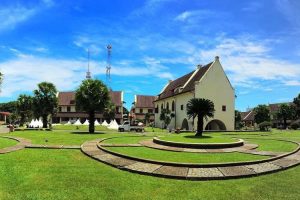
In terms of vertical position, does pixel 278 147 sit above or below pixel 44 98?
below

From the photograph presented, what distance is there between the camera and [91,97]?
1324 inches

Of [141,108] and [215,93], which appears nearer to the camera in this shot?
[215,93]

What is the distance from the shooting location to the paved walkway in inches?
429

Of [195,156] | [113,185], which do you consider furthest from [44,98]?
[113,185]

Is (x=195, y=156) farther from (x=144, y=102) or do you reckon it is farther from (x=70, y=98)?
(x=144, y=102)

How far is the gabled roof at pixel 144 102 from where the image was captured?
88.9m

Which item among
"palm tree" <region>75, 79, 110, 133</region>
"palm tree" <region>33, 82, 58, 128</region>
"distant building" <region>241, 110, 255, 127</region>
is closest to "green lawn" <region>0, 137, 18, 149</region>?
"palm tree" <region>75, 79, 110, 133</region>

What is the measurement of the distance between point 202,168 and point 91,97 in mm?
23510

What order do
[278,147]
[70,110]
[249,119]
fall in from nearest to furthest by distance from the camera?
[278,147] → [70,110] → [249,119]

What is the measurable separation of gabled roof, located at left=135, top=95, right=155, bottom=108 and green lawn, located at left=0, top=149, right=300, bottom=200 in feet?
250

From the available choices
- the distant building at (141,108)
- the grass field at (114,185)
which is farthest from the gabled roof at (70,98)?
the grass field at (114,185)

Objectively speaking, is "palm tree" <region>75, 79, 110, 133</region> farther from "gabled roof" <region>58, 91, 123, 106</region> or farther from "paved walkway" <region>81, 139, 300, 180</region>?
"gabled roof" <region>58, 91, 123, 106</region>

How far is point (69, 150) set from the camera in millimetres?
16266

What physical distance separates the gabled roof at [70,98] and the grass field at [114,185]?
6554cm
